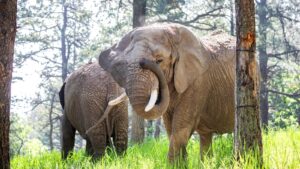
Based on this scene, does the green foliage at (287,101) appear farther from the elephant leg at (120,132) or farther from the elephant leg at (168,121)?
the elephant leg at (168,121)

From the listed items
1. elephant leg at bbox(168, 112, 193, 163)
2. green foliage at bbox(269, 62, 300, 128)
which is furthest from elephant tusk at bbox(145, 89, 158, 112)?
green foliage at bbox(269, 62, 300, 128)

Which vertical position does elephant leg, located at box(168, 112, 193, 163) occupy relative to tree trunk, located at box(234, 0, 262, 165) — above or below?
below

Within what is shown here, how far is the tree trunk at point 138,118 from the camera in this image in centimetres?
1130

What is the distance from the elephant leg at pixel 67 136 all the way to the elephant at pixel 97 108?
Answer: 1.97 feet

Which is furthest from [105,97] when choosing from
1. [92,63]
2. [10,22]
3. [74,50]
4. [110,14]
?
[74,50]

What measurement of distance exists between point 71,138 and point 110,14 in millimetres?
5811

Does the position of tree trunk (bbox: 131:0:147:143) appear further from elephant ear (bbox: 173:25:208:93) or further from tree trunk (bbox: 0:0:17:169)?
tree trunk (bbox: 0:0:17:169)

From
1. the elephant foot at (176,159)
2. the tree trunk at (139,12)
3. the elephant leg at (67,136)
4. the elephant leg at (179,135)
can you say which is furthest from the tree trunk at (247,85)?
the tree trunk at (139,12)

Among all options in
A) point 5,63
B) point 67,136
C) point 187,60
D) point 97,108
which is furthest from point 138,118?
point 5,63

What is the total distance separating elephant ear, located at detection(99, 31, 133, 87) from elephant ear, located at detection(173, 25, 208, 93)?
1.92 ft

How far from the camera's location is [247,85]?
141 inches

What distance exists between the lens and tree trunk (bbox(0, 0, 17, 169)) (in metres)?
3.81

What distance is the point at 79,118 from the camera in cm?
727

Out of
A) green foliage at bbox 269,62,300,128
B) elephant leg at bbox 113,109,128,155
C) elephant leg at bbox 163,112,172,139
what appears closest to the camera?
elephant leg at bbox 163,112,172,139
